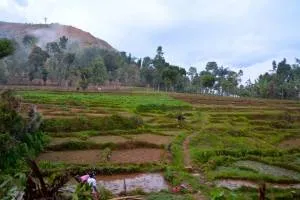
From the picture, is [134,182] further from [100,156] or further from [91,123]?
[91,123]

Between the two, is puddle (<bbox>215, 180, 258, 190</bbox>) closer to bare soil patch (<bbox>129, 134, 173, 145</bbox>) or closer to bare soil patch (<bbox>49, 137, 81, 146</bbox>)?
bare soil patch (<bbox>129, 134, 173, 145</bbox>)

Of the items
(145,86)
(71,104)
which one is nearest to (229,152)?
(71,104)

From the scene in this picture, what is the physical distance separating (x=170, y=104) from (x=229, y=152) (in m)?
23.2

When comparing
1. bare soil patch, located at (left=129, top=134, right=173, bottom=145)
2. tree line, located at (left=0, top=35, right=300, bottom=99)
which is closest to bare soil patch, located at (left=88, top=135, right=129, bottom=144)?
bare soil patch, located at (left=129, top=134, right=173, bottom=145)

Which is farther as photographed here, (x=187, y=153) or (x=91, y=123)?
(x=91, y=123)

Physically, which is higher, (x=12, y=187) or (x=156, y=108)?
(x=12, y=187)

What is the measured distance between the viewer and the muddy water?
16047 millimetres

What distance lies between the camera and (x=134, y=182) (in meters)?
17.2

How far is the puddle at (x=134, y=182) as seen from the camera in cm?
1602

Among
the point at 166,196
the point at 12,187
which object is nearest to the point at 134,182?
the point at 166,196

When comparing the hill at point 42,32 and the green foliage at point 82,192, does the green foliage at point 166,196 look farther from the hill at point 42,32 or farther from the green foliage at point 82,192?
the hill at point 42,32

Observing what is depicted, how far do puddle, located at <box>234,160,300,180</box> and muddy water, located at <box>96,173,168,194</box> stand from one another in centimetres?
540

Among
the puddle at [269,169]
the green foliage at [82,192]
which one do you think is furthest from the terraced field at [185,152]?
the green foliage at [82,192]

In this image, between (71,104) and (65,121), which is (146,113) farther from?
(65,121)
